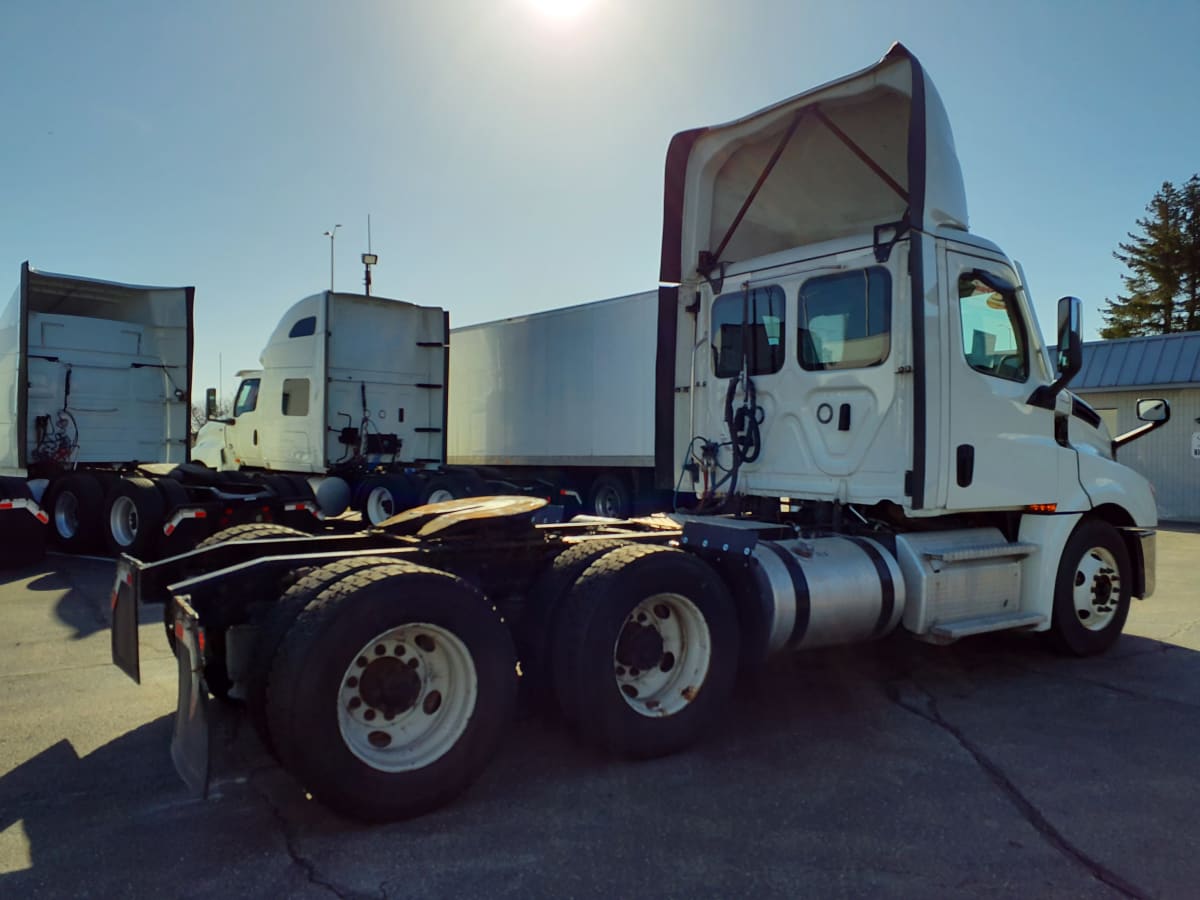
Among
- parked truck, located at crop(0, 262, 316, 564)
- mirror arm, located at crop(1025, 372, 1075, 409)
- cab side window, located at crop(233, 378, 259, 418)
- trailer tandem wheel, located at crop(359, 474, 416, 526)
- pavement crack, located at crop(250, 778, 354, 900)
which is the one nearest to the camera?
pavement crack, located at crop(250, 778, 354, 900)

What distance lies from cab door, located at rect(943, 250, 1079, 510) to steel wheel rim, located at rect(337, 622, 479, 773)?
3.41 m

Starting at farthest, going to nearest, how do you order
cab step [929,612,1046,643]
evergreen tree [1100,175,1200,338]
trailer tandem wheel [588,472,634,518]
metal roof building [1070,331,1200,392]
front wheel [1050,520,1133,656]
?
evergreen tree [1100,175,1200,338]
metal roof building [1070,331,1200,392]
trailer tandem wheel [588,472,634,518]
front wheel [1050,520,1133,656]
cab step [929,612,1046,643]

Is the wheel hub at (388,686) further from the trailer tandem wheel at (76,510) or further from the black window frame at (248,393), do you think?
the black window frame at (248,393)

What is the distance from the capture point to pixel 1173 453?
65.2 feet

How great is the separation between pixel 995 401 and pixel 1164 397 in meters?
17.0

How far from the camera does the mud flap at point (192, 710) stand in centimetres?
326

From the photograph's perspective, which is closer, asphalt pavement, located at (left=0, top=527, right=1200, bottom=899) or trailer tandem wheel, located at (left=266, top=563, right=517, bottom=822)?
asphalt pavement, located at (left=0, top=527, right=1200, bottom=899)

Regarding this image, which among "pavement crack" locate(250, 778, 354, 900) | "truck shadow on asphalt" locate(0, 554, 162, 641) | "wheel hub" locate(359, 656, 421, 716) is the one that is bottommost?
"pavement crack" locate(250, 778, 354, 900)

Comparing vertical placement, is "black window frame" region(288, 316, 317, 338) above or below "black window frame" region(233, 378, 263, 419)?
above

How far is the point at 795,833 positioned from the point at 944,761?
4.11ft

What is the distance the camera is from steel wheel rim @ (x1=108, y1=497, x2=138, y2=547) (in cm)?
1090

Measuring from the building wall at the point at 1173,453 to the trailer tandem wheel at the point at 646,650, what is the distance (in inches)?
706

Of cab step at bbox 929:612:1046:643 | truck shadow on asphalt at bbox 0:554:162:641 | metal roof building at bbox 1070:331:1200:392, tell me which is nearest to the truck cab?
cab step at bbox 929:612:1046:643

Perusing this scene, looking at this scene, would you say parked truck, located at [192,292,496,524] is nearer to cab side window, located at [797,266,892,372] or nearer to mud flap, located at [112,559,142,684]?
cab side window, located at [797,266,892,372]
